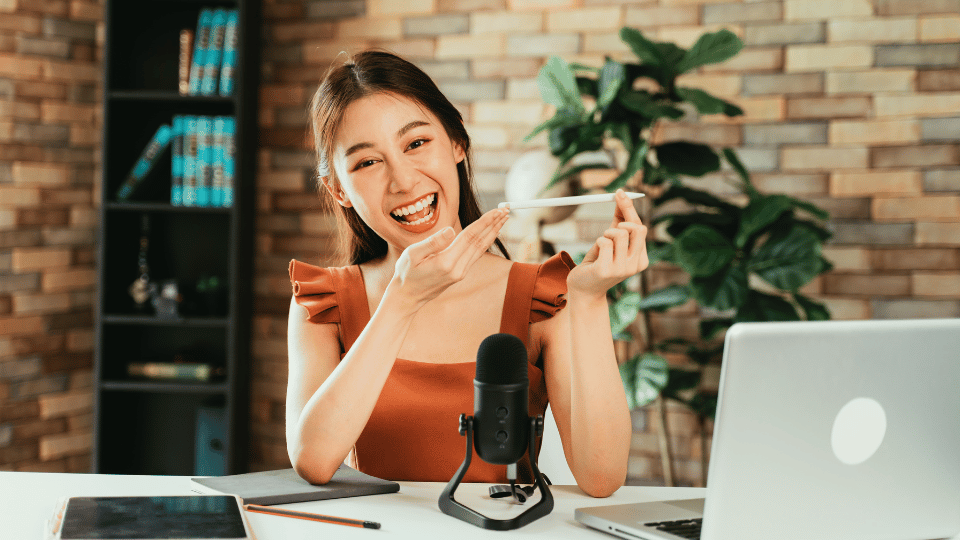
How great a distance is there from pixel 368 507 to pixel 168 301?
2.05 metres

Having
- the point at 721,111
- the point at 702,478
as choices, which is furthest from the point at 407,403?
the point at 702,478

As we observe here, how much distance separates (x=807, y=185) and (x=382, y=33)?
164 centimetres

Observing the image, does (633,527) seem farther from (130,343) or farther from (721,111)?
(130,343)

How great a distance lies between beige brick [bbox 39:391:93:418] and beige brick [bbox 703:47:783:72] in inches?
103

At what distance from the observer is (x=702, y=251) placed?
2098 mm

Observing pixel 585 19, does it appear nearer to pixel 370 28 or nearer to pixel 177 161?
pixel 370 28

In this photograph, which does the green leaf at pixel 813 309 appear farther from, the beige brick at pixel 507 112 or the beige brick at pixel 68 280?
the beige brick at pixel 68 280

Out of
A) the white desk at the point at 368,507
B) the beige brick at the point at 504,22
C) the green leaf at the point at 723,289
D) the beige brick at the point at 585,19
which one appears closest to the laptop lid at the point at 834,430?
the white desk at the point at 368,507

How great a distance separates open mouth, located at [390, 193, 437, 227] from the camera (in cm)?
137

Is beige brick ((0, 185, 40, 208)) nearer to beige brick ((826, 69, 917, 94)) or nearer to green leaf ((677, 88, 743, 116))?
green leaf ((677, 88, 743, 116))

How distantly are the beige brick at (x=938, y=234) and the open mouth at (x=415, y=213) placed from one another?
186 centimetres

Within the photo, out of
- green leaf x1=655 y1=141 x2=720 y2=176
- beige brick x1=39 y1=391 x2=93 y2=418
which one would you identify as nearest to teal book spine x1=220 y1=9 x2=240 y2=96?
beige brick x1=39 y1=391 x2=93 y2=418

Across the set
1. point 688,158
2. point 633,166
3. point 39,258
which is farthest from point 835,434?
point 39,258

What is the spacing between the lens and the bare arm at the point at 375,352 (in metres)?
Result: 1.11
